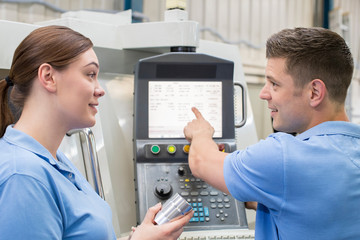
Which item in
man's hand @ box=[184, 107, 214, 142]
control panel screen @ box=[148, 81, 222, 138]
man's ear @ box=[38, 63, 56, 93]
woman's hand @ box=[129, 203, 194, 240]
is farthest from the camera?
control panel screen @ box=[148, 81, 222, 138]

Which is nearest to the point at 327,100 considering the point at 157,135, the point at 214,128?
the point at 214,128

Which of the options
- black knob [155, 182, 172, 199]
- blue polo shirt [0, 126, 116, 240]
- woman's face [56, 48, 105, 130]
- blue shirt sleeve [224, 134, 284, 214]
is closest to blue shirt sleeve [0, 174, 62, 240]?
blue polo shirt [0, 126, 116, 240]

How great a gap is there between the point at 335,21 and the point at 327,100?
4.12 meters

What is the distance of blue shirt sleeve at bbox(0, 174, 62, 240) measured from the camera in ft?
2.60

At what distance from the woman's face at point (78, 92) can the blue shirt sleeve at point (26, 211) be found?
219 mm

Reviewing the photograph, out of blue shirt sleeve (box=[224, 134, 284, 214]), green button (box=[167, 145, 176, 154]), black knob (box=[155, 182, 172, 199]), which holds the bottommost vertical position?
black knob (box=[155, 182, 172, 199])

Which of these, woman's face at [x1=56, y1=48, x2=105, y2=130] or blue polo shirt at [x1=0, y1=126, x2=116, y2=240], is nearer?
blue polo shirt at [x1=0, y1=126, x2=116, y2=240]

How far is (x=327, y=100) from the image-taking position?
3.75ft

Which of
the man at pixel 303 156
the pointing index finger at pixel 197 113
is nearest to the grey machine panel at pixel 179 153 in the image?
the pointing index finger at pixel 197 113

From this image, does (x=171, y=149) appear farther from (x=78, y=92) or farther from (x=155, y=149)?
(x=78, y=92)

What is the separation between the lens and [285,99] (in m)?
1.18

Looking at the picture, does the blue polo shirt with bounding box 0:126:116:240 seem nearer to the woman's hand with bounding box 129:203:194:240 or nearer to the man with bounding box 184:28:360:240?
the woman's hand with bounding box 129:203:194:240

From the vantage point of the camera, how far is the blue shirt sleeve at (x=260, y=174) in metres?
1.05

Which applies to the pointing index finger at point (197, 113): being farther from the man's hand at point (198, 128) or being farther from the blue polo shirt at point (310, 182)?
the blue polo shirt at point (310, 182)
